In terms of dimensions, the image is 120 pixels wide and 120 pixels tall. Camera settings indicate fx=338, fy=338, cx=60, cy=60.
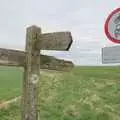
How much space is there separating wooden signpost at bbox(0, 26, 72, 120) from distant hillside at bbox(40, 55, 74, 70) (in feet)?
0.38

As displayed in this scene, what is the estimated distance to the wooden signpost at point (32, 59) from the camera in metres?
4.06

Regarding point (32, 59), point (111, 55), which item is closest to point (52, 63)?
point (32, 59)

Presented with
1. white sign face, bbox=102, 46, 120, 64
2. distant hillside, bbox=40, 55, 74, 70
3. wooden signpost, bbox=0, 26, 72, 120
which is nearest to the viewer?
wooden signpost, bbox=0, 26, 72, 120

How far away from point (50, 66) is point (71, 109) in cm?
536

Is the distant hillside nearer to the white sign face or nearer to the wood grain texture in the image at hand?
the wood grain texture

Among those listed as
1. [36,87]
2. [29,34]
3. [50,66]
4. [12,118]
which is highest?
[29,34]

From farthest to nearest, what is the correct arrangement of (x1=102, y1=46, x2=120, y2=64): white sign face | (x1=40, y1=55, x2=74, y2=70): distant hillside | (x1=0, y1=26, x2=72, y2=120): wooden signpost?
(x1=102, y1=46, x2=120, y2=64): white sign face
(x1=40, y1=55, x2=74, y2=70): distant hillside
(x1=0, y1=26, x2=72, y2=120): wooden signpost

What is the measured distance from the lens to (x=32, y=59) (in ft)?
13.5

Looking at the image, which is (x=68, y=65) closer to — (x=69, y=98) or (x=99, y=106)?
(x=99, y=106)

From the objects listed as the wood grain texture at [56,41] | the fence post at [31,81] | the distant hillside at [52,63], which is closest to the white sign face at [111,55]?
the distant hillside at [52,63]

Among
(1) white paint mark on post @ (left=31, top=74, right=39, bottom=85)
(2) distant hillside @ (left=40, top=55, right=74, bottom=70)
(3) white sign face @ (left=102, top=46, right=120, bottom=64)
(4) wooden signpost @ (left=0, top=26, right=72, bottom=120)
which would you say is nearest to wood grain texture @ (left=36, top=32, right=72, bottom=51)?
(4) wooden signpost @ (left=0, top=26, right=72, bottom=120)

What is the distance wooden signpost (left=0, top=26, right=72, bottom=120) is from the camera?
406cm

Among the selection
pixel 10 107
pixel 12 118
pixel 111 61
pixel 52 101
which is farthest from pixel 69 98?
pixel 111 61

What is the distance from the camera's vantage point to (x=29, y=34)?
4.25 m
